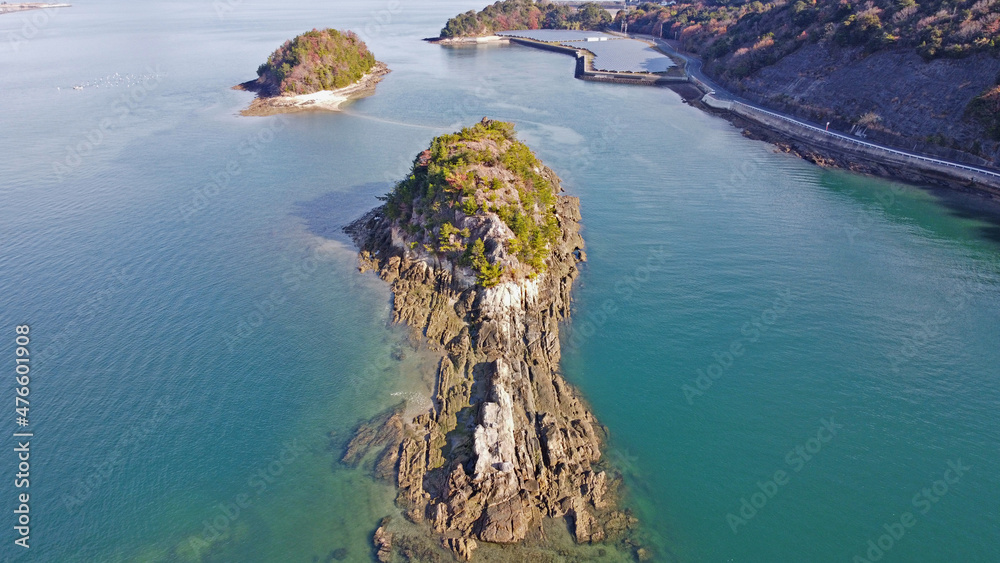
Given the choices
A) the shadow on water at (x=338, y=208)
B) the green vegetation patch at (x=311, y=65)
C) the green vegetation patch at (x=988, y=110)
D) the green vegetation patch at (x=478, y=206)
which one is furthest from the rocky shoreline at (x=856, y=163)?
the green vegetation patch at (x=311, y=65)

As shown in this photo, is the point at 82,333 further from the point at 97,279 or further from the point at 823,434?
the point at 823,434

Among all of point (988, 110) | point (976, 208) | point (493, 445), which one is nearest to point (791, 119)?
point (988, 110)

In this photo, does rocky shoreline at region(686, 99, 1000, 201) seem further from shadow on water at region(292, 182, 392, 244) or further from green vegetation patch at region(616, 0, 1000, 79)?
shadow on water at region(292, 182, 392, 244)

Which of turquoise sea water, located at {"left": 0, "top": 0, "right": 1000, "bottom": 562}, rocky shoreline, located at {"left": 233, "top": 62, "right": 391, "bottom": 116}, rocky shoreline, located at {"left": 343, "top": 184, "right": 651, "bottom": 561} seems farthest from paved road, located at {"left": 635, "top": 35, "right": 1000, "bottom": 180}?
rocky shoreline, located at {"left": 233, "top": 62, "right": 391, "bottom": 116}

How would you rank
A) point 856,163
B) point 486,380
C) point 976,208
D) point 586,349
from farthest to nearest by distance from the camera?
1. point 856,163
2. point 976,208
3. point 586,349
4. point 486,380

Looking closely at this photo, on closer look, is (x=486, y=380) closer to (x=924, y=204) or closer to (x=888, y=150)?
(x=924, y=204)

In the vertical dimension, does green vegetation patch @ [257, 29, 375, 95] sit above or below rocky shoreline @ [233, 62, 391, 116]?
above

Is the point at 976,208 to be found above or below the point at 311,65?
below
